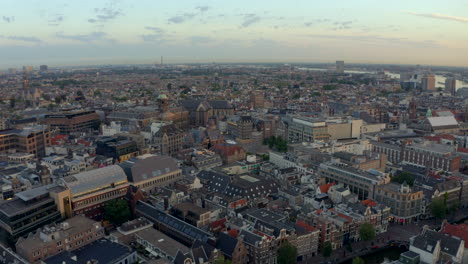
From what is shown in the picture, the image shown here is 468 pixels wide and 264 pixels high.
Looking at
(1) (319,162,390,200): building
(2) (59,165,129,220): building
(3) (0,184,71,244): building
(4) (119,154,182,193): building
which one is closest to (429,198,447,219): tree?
(1) (319,162,390,200): building

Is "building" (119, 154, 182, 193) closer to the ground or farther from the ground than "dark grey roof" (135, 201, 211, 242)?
farther from the ground

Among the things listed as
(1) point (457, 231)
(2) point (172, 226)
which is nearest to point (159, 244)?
(2) point (172, 226)

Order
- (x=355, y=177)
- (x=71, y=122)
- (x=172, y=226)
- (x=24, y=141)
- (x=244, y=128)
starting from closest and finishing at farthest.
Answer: (x=172, y=226) → (x=355, y=177) → (x=24, y=141) → (x=244, y=128) → (x=71, y=122)

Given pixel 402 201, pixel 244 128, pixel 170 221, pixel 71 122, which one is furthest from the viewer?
pixel 71 122

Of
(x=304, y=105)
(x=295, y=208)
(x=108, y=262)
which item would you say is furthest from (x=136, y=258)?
(x=304, y=105)

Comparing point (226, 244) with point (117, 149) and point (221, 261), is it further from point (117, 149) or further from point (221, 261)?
point (117, 149)

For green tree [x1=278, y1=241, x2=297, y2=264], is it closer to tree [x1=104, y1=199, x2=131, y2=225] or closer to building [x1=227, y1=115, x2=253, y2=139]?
tree [x1=104, y1=199, x2=131, y2=225]

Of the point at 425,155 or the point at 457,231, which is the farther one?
the point at 425,155
